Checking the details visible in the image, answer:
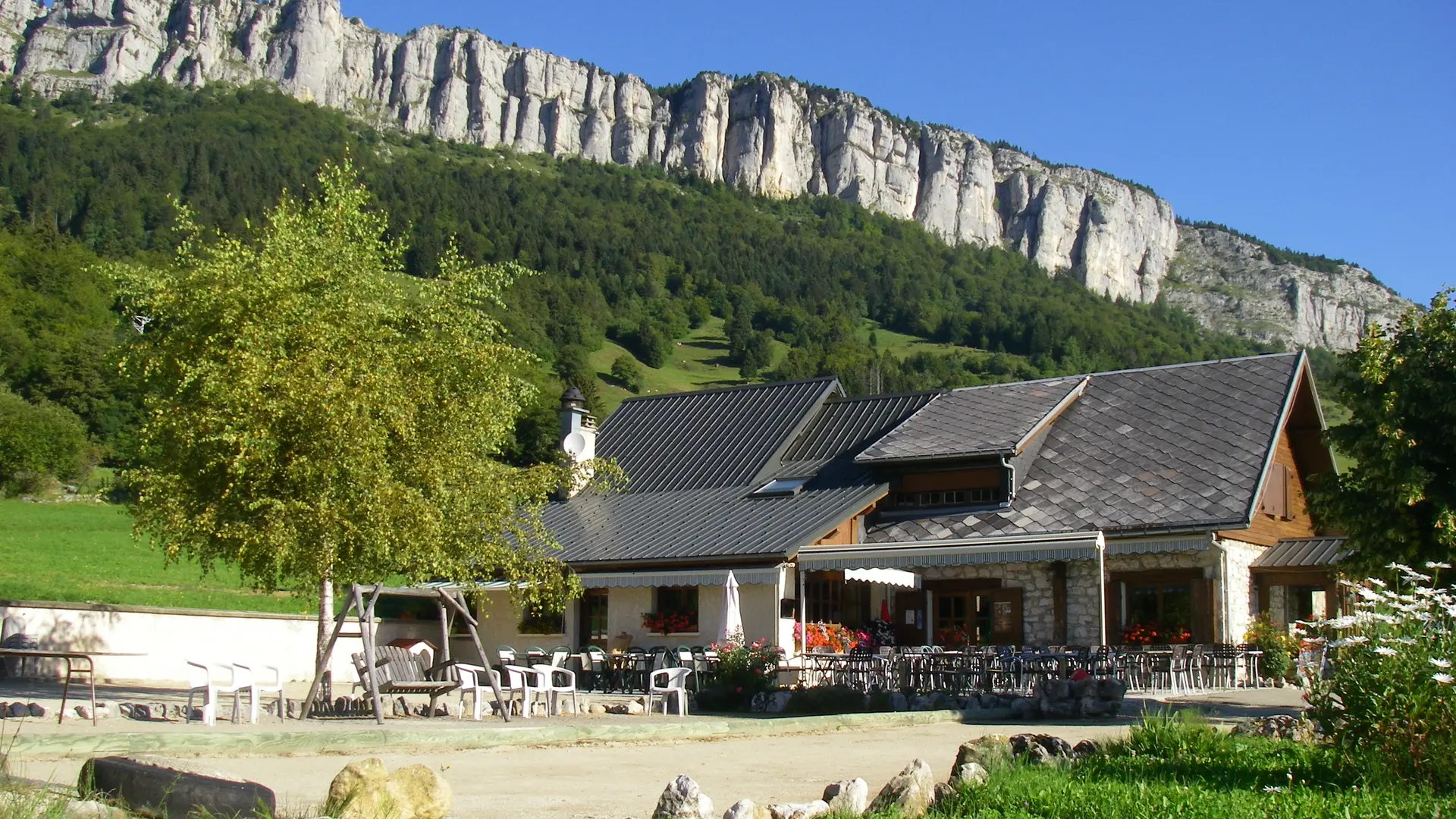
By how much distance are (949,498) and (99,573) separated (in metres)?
19.2

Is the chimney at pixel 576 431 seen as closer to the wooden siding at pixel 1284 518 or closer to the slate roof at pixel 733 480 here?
the slate roof at pixel 733 480

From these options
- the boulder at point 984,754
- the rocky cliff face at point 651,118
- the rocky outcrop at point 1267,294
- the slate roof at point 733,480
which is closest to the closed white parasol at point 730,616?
the slate roof at point 733,480

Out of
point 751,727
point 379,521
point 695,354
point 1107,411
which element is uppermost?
point 695,354

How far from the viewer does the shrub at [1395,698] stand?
670 cm

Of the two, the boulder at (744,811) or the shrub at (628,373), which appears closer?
the boulder at (744,811)

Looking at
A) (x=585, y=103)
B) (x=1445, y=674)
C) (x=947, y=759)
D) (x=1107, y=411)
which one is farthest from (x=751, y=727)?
(x=585, y=103)

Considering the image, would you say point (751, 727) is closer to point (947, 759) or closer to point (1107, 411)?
point (947, 759)

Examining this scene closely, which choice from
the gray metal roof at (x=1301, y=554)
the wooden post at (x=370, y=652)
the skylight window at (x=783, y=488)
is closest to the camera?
the wooden post at (x=370, y=652)

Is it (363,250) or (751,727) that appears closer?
(751,727)

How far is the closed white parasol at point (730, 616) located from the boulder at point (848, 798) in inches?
474

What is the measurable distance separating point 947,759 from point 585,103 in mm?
173472

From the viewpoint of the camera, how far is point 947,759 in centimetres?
949

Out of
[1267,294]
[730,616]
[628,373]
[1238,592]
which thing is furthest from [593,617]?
A: [1267,294]

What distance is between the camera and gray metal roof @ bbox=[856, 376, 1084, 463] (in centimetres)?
2242
